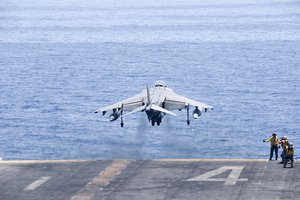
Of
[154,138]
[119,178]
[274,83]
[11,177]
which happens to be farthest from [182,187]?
[274,83]

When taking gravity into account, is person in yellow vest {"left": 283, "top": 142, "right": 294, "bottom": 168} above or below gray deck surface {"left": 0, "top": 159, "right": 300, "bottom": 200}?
above

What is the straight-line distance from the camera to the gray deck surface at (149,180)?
75688mm

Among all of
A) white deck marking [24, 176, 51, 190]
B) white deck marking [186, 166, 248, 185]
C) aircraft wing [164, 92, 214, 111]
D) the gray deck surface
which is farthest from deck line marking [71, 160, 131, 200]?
white deck marking [186, 166, 248, 185]

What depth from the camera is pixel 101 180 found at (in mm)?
82500

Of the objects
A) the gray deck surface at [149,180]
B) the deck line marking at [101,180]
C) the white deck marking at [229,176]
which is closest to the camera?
the gray deck surface at [149,180]

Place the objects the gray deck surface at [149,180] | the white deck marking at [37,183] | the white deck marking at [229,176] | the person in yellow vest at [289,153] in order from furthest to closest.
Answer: the person in yellow vest at [289,153] → the white deck marking at [229,176] → the white deck marking at [37,183] → the gray deck surface at [149,180]

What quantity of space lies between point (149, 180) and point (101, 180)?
17.3ft

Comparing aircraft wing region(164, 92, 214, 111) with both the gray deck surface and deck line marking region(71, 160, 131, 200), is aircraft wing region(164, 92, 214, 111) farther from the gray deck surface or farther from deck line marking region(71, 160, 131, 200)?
→ deck line marking region(71, 160, 131, 200)

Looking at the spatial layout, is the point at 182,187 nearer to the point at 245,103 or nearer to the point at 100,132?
the point at 100,132

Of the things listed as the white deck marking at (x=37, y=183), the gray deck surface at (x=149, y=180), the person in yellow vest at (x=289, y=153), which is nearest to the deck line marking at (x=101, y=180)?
the gray deck surface at (x=149, y=180)

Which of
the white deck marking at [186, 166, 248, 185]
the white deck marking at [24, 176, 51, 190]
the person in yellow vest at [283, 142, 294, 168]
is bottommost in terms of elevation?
the white deck marking at [186, 166, 248, 185]

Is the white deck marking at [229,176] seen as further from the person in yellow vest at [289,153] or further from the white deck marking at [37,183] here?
the white deck marking at [37,183]

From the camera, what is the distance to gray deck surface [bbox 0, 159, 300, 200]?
75688 mm

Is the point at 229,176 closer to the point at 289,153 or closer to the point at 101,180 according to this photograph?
the point at 289,153
